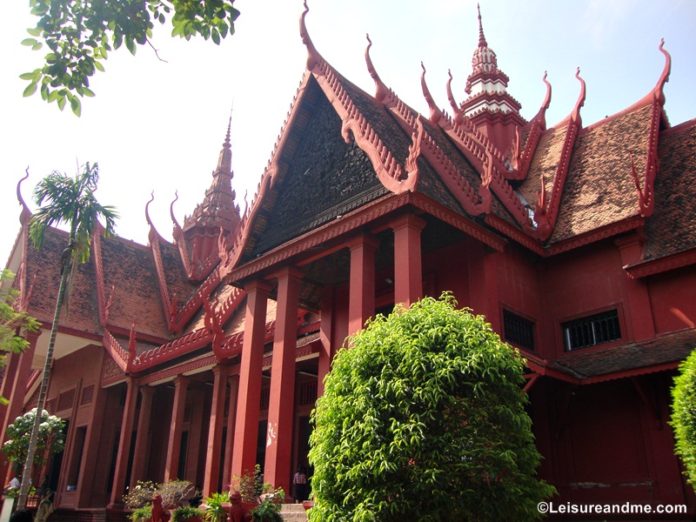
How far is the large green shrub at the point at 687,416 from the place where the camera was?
259 inches

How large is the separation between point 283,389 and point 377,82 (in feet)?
19.7

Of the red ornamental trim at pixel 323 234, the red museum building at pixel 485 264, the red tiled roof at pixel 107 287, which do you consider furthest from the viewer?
the red tiled roof at pixel 107 287

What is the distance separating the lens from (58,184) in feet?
45.0

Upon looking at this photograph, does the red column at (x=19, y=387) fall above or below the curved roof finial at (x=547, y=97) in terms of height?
below

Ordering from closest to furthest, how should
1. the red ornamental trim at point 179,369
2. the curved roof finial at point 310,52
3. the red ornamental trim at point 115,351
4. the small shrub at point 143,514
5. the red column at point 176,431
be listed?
1. the small shrub at point 143,514
2. the curved roof finial at point 310,52
3. the red ornamental trim at point 179,369
4. the red column at point 176,431
5. the red ornamental trim at point 115,351

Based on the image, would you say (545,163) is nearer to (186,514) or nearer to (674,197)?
(674,197)

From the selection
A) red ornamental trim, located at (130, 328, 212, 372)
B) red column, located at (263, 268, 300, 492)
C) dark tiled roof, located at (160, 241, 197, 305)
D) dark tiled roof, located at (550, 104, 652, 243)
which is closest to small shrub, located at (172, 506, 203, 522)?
red column, located at (263, 268, 300, 492)

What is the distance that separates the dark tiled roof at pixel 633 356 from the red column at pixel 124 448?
1197 centimetres

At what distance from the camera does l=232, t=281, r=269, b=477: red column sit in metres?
10.5

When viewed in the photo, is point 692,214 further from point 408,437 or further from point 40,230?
point 40,230

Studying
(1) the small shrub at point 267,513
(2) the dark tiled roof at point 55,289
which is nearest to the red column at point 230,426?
(1) the small shrub at point 267,513

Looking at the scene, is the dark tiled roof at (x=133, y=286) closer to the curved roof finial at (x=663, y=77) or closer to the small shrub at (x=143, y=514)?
the small shrub at (x=143, y=514)

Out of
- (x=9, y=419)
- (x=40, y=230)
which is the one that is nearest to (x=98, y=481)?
(x=9, y=419)

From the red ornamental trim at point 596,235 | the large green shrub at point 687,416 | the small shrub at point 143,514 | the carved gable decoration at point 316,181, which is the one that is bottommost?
the small shrub at point 143,514
